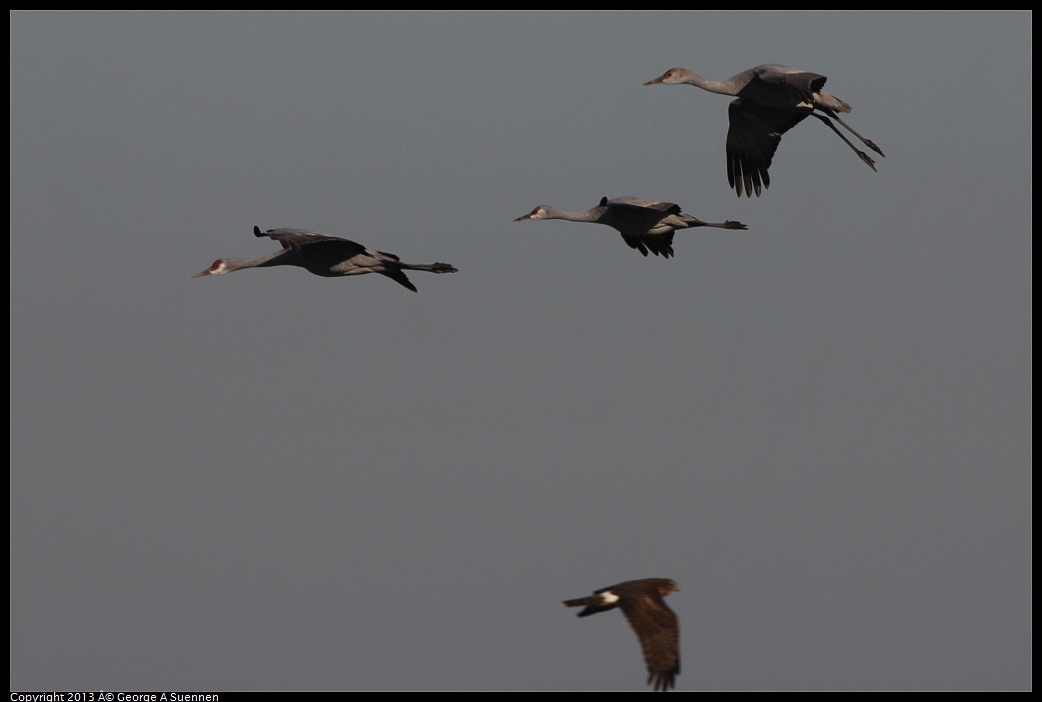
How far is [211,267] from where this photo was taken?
997 inches

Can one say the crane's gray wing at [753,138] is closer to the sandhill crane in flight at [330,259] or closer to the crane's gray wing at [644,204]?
the crane's gray wing at [644,204]

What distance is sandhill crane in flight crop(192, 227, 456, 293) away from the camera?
23016 millimetres

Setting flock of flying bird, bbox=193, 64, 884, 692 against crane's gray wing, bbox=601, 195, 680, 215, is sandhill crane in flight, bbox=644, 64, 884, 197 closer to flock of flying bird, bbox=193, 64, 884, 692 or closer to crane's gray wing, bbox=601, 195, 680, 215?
flock of flying bird, bbox=193, 64, 884, 692

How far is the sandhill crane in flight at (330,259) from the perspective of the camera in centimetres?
2302

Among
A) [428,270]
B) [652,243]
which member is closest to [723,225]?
[652,243]

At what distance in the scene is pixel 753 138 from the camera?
26.8m

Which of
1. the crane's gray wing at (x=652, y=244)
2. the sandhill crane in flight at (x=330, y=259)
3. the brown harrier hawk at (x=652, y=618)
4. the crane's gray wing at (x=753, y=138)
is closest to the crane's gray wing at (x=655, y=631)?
the brown harrier hawk at (x=652, y=618)

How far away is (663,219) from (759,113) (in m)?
2.25

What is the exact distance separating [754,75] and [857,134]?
2181 millimetres

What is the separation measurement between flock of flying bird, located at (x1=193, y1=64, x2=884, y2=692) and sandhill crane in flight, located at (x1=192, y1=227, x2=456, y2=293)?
0.01 m

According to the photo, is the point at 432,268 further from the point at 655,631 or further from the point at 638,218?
the point at 655,631

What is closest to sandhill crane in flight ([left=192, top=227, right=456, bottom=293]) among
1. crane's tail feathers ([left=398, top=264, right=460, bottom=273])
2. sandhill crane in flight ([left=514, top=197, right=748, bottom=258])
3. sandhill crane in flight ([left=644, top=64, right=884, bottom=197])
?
crane's tail feathers ([left=398, top=264, right=460, bottom=273])

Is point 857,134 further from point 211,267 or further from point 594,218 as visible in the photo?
point 211,267

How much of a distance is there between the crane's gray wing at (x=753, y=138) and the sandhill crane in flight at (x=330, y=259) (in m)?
4.79
